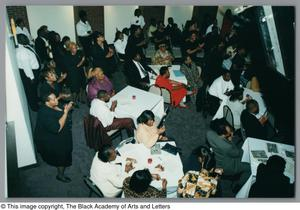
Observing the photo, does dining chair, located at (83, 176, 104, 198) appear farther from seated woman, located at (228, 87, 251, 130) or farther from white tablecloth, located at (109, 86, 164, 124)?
seated woman, located at (228, 87, 251, 130)

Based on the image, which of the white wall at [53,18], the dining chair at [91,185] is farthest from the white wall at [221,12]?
the dining chair at [91,185]

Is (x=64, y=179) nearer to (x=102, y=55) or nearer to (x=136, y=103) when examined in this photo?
(x=136, y=103)

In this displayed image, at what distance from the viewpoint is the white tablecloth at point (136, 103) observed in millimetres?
5250

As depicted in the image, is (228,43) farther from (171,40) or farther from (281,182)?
(281,182)

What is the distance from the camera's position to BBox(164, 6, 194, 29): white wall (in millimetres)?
9312

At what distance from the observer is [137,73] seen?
601 cm

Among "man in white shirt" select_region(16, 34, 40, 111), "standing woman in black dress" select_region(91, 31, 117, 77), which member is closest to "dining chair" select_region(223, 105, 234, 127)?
"standing woman in black dress" select_region(91, 31, 117, 77)

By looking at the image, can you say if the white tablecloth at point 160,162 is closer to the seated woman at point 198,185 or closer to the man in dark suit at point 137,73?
the seated woman at point 198,185

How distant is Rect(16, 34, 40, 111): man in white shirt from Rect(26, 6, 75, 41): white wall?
7.48 feet

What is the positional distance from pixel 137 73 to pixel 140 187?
9.53 ft

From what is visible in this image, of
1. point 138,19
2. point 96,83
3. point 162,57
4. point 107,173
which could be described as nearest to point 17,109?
point 96,83

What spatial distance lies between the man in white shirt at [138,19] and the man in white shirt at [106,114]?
13.1 ft

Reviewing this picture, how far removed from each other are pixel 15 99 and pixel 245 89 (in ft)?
12.8

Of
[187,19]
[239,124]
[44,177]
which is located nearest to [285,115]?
[239,124]
